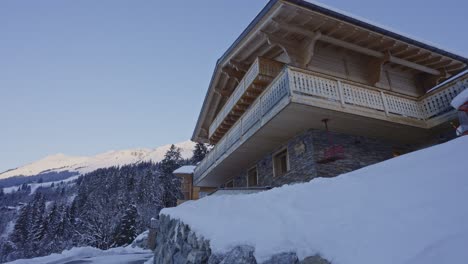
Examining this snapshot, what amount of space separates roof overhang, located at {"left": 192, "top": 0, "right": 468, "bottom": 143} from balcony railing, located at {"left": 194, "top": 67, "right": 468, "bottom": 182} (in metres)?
2.62

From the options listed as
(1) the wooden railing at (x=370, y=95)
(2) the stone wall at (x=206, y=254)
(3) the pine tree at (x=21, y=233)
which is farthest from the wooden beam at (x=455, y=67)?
(3) the pine tree at (x=21, y=233)

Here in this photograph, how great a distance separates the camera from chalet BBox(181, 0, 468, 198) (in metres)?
9.51

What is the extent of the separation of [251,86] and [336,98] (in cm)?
445

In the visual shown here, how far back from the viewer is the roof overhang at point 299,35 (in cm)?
1013

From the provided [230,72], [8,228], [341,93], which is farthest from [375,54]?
[8,228]

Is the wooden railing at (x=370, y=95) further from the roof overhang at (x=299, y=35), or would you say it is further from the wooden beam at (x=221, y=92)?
the wooden beam at (x=221, y=92)

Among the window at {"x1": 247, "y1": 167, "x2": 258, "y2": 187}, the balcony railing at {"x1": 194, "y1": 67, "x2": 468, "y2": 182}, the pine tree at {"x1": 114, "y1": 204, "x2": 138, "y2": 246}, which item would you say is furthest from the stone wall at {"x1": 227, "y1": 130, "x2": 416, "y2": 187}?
the pine tree at {"x1": 114, "y1": 204, "x2": 138, "y2": 246}

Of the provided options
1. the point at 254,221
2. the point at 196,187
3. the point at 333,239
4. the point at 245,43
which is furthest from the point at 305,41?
the point at 196,187

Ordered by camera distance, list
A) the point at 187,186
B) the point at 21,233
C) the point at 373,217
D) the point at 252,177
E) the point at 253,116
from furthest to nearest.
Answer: the point at 21,233, the point at 187,186, the point at 252,177, the point at 253,116, the point at 373,217

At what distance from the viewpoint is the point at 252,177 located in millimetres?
16062

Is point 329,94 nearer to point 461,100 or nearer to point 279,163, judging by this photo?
point 461,100

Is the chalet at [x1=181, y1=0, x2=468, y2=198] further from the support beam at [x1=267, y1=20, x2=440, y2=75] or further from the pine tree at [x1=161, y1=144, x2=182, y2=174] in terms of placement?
the pine tree at [x1=161, y1=144, x2=182, y2=174]

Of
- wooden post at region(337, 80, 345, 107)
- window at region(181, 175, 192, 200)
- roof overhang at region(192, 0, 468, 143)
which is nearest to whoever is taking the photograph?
wooden post at region(337, 80, 345, 107)

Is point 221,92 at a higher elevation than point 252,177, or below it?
higher
